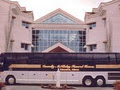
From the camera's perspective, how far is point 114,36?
45.7 m

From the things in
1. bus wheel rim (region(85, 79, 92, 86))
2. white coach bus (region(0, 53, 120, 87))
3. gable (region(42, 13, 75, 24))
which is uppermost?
gable (region(42, 13, 75, 24))

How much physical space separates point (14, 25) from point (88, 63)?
2708cm

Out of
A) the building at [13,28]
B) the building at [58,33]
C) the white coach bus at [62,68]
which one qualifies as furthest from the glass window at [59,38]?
the white coach bus at [62,68]

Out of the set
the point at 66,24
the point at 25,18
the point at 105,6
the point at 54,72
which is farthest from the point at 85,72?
the point at 66,24

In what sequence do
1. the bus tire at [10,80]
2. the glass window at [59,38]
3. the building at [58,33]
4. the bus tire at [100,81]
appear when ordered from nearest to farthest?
the bus tire at [100,81] < the bus tire at [10,80] < the building at [58,33] < the glass window at [59,38]

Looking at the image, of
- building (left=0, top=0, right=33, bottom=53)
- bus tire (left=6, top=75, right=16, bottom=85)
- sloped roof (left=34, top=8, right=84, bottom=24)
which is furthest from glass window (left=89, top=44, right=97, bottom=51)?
bus tire (left=6, top=75, right=16, bottom=85)

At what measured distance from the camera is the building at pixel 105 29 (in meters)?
45.7

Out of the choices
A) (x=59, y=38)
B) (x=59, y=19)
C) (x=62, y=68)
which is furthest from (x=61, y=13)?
(x=62, y=68)

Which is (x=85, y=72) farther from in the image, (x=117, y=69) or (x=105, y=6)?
(x=105, y=6)

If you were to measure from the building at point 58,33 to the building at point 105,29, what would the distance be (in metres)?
9.55

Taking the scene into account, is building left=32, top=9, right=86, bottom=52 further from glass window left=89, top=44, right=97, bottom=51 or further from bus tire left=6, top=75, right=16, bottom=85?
bus tire left=6, top=75, right=16, bottom=85

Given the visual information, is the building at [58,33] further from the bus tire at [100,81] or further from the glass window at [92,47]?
the bus tire at [100,81]

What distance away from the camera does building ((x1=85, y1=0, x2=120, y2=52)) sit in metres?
45.7

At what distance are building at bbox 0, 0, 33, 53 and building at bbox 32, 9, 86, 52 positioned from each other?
746 centimetres
